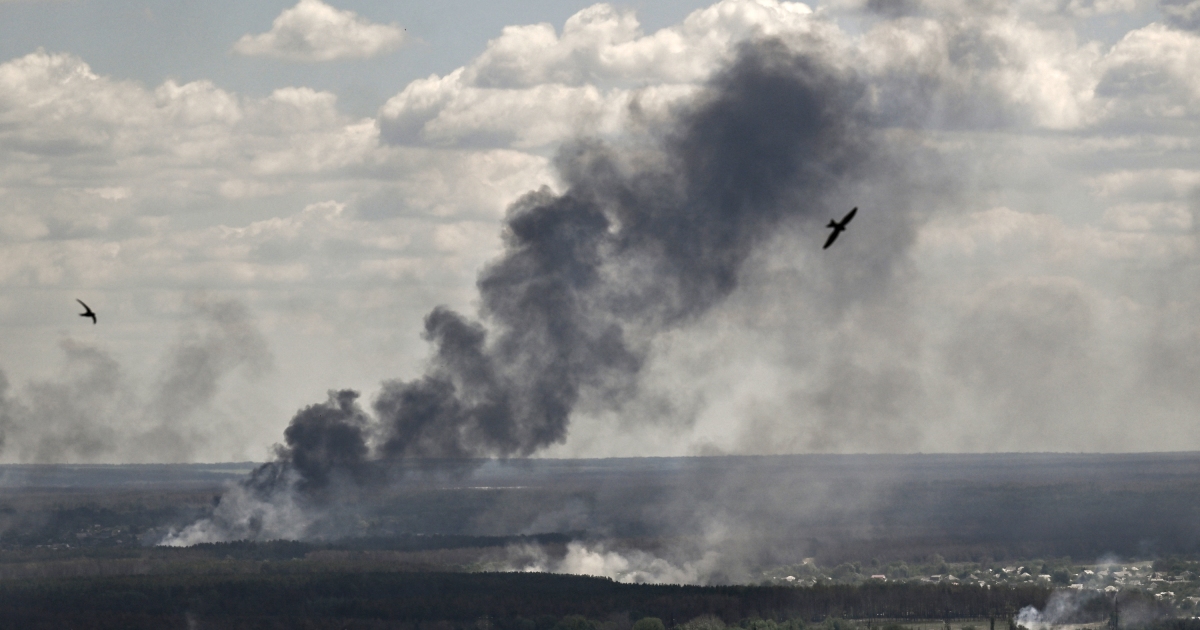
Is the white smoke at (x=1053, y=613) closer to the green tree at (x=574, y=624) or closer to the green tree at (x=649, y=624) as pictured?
the green tree at (x=649, y=624)

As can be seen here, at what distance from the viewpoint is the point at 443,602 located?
173 m

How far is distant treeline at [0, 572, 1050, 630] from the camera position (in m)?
167

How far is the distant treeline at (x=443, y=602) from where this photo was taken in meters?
167

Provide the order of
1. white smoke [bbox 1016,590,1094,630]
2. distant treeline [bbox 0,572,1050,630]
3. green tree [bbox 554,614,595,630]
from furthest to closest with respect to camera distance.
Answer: white smoke [bbox 1016,590,1094,630], distant treeline [bbox 0,572,1050,630], green tree [bbox 554,614,595,630]

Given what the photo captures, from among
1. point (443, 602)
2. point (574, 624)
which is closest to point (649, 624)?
point (574, 624)

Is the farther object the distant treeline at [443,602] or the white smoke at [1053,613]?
the white smoke at [1053,613]

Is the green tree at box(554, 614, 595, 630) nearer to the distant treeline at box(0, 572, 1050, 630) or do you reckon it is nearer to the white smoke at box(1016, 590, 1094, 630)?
the distant treeline at box(0, 572, 1050, 630)

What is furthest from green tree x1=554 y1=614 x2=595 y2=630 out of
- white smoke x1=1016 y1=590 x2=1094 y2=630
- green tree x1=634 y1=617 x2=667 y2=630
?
white smoke x1=1016 y1=590 x2=1094 y2=630

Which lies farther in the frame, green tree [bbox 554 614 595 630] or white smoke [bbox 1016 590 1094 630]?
white smoke [bbox 1016 590 1094 630]

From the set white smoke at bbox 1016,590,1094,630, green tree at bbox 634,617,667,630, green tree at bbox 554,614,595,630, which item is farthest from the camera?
white smoke at bbox 1016,590,1094,630

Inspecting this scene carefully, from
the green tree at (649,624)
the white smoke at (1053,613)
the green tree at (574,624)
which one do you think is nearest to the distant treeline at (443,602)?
the green tree at (574,624)

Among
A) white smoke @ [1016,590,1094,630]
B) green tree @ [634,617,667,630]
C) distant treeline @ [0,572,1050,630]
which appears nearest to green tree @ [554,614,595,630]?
distant treeline @ [0,572,1050,630]

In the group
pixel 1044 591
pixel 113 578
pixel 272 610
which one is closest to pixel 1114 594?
pixel 1044 591

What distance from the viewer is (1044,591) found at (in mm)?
187750
